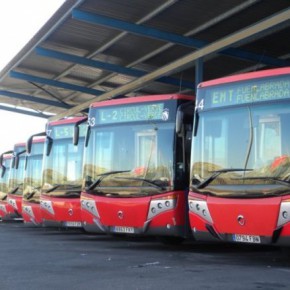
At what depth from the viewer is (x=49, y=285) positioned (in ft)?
22.1

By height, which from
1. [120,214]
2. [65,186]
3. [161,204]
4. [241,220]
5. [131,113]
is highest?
[131,113]

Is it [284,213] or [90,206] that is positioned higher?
[284,213]

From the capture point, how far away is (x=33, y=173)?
16391 millimetres

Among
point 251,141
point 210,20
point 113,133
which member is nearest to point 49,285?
point 251,141

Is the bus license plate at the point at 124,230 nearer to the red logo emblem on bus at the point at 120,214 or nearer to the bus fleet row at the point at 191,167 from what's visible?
the bus fleet row at the point at 191,167

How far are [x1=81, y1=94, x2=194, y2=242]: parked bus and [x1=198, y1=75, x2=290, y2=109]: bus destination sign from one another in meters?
0.71

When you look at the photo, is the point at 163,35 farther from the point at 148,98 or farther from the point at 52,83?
the point at 52,83

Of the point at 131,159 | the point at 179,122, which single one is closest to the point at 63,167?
the point at 131,159

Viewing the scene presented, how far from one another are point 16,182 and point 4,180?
279 centimetres

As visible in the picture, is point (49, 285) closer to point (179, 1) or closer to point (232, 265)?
point (232, 265)

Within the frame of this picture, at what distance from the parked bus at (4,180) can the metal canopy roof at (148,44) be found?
3215 millimetres

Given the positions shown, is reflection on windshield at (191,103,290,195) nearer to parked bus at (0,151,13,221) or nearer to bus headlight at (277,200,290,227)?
bus headlight at (277,200,290,227)

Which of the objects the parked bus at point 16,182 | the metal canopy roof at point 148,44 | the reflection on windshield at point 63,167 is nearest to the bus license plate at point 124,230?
the reflection on windshield at point 63,167

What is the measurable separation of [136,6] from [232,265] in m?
8.45
